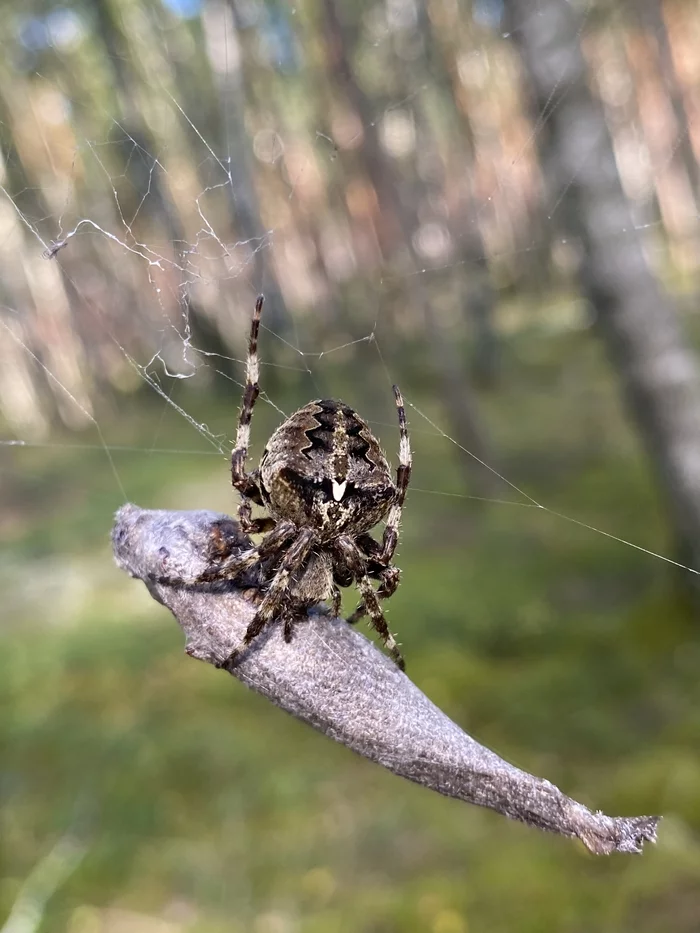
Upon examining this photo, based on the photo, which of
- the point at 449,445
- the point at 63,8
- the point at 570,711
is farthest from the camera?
the point at 63,8

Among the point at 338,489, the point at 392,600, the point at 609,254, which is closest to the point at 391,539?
the point at 338,489

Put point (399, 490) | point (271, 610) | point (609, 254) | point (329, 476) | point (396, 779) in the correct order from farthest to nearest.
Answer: point (609, 254)
point (396, 779)
point (399, 490)
point (329, 476)
point (271, 610)

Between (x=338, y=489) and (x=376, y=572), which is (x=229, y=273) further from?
(x=338, y=489)

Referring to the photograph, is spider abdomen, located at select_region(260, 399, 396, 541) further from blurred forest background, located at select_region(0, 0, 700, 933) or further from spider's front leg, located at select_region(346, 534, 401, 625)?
blurred forest background, located at select_region(0, 0, 700, 933)

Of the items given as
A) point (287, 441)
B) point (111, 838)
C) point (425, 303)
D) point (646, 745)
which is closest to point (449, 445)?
point (425, 303)

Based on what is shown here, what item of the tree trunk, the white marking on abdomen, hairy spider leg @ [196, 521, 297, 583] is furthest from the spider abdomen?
the tree trunk

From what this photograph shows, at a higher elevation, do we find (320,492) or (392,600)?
(320,492)

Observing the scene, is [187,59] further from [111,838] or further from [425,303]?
[111,838]
